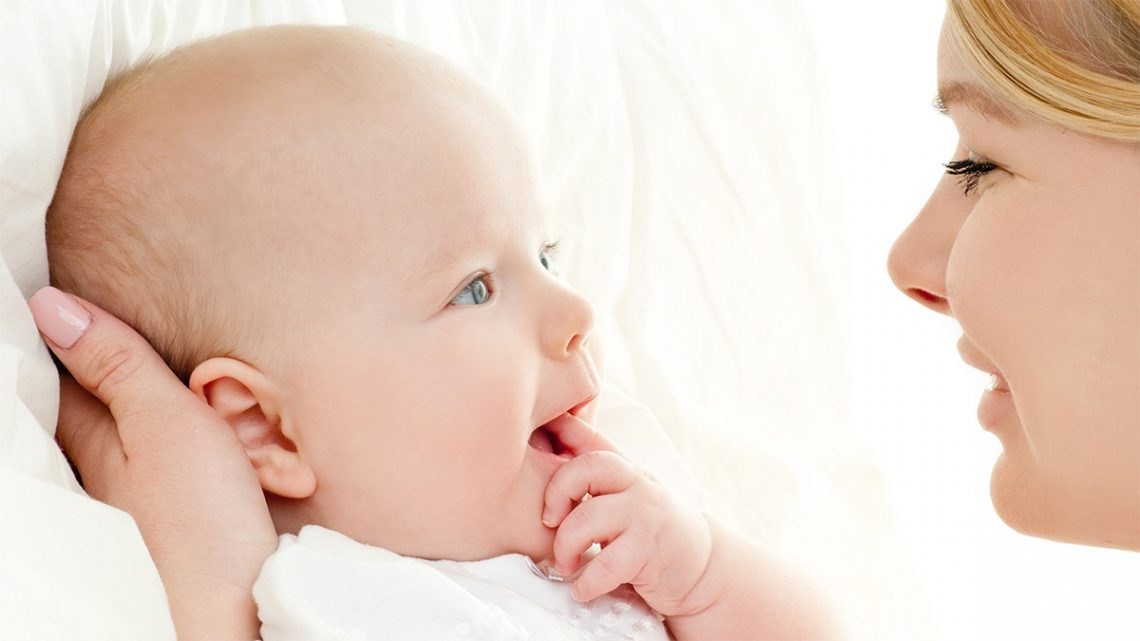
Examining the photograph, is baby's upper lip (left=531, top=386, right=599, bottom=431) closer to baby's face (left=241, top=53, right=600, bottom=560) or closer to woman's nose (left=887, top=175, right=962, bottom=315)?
baby's face (left=241, top=53, right=600, bottom=560)

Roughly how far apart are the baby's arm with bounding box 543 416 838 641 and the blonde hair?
507 mm

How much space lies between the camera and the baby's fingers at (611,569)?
125cm

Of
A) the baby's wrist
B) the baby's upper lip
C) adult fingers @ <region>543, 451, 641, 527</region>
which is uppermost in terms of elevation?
the baby's upper lip

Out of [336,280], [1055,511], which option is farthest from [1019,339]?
[336,280]

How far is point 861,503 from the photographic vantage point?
1.79 m

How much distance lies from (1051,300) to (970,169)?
0.16 m

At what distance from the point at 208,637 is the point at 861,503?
959 mm

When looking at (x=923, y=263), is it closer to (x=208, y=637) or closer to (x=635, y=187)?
(x=635, y=187)

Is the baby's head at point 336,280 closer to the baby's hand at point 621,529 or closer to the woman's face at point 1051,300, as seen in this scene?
the baby's hand at point 621,529

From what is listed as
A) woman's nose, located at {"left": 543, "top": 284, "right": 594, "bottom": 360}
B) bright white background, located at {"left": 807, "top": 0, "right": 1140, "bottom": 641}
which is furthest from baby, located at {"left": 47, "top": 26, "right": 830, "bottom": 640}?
bright white background, located at {"left": 807, "top": 0, "right": 1140, "bottom": 641}

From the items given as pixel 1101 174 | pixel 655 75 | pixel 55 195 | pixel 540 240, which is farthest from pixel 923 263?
pixel 55 195

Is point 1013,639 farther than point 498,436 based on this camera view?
Yes

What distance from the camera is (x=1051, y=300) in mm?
1197

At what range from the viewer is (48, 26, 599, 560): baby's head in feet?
3.94
